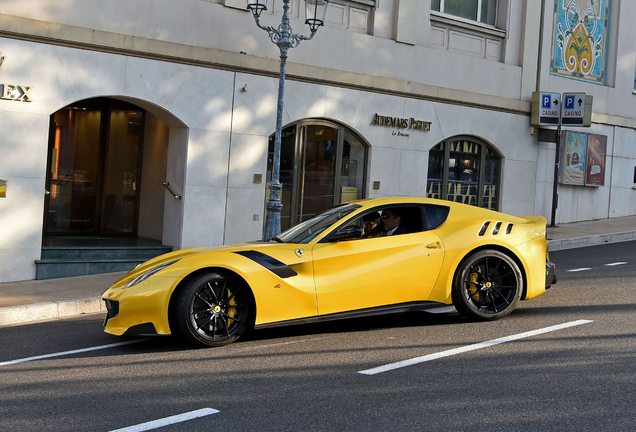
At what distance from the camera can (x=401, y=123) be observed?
53.2 feet

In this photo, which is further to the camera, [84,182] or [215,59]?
[84,182]

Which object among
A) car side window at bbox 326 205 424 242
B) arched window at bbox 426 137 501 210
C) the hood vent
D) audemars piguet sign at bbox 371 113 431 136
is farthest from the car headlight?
arched window at bbox 426 137 501 210

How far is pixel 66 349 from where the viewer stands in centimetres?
670

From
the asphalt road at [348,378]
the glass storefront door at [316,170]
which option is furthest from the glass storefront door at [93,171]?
the asphalt road at [348,378]

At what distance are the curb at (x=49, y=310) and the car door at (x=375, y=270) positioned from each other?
3.90 meters

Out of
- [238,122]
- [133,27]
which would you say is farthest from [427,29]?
[133,27]

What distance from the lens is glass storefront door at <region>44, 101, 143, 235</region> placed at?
13867 mm

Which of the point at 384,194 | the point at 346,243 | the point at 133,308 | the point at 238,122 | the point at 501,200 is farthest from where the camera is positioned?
the point at 501,200

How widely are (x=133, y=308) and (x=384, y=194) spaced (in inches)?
411

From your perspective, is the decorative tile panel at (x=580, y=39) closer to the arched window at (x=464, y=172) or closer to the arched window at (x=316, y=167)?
the arched window at (x=464, y=172)

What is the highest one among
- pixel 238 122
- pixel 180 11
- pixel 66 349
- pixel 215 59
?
pixel 180 11

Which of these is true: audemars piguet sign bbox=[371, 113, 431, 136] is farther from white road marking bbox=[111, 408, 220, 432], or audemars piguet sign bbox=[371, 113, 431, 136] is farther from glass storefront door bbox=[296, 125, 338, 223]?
white road marking bbox=[111, 408, 220, 432]

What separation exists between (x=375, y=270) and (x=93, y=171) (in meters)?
9.20

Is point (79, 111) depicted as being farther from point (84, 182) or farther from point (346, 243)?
point (346, 243)
